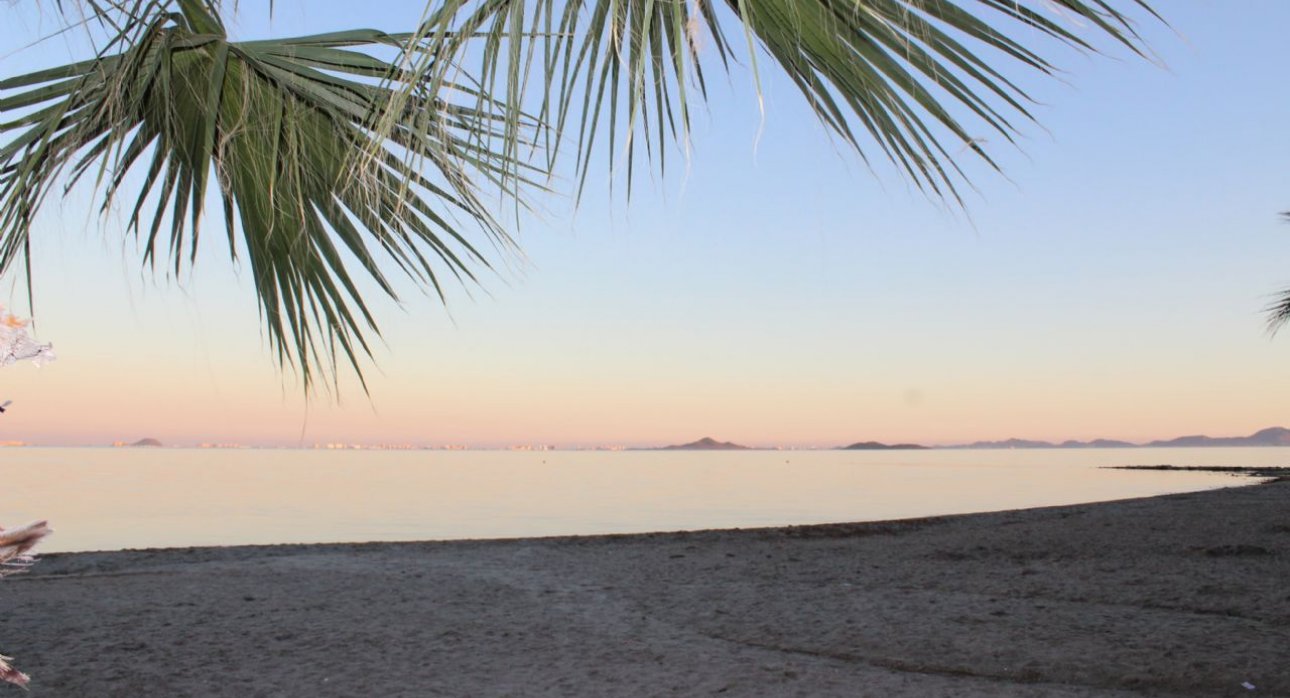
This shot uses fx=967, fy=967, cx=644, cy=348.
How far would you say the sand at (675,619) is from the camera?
3.41m

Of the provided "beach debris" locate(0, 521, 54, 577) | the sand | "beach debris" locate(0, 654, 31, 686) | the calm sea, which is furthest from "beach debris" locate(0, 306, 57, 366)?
the calm sea

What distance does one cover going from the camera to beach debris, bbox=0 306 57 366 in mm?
1076

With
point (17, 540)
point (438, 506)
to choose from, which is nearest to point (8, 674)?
point (17, 540)

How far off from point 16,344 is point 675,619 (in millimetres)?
3770

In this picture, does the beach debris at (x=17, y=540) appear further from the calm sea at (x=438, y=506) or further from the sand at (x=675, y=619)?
the calm sea at (x=438, y=506)

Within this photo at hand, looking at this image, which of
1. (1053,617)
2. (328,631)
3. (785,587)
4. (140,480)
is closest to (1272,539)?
(1053,617)

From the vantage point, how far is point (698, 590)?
532 cm

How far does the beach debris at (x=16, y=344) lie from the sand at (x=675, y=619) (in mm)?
2430

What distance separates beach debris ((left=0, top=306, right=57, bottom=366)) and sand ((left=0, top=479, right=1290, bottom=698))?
243 cm

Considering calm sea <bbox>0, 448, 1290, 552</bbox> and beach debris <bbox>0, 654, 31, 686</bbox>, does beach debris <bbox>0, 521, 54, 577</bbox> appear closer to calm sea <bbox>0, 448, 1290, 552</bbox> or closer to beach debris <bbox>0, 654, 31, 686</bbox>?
beach debris <bbox>0, 654, 31, 686</bbox>

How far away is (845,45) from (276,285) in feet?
5.42

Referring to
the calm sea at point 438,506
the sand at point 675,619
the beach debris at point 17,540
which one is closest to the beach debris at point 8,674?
the beach debris at point 17,540

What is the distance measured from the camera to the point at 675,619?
178 inches

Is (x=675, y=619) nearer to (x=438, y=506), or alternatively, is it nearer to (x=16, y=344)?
(x=16, y=344)
